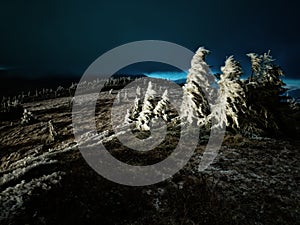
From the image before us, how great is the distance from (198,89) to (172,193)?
16.9m

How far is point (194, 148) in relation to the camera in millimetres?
23875

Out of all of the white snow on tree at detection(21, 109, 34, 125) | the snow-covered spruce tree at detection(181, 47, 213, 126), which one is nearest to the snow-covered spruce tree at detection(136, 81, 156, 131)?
the snow-covered spruce tree at detection(181, 47, 213, 126)

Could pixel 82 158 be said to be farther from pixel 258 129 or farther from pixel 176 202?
pixel 258 129

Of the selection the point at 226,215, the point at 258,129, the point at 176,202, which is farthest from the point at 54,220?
the point at 258,129

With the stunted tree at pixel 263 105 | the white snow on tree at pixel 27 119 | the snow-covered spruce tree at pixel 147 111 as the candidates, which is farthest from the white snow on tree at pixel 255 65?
the white snow on tree at pixel 27 119

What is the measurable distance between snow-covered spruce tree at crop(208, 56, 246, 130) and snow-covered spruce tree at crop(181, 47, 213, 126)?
3.29 m

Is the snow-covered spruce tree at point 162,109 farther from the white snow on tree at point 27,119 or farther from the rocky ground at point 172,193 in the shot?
the white snow on tree at point 27,119

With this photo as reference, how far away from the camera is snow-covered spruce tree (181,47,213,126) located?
29266 millimetres

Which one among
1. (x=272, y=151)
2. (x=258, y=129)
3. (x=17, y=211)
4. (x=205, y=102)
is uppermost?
(x=205, y=102)

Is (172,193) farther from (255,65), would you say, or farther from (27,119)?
(27,119)

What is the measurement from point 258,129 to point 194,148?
7863 millimetres

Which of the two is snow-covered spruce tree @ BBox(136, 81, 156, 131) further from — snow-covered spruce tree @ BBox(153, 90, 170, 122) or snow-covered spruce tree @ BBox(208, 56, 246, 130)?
snow-covered spruce tree @ BBox(208, 56, 246, 130)

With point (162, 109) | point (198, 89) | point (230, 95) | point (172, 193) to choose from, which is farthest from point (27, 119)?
point (172, 193)

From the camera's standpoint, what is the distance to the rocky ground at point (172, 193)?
12.9 metres
